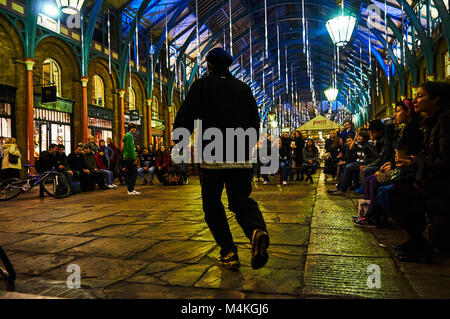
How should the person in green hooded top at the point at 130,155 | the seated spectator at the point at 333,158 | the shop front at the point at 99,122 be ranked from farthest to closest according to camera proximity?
the shop front at the point at 99,122
the seated spectator at the point at 333,158
the person in green hooded top at the point at 130,155

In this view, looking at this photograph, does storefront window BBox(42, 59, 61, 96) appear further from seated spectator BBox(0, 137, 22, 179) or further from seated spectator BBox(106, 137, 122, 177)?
seated spectator BBox(0, 137, 22, 179)

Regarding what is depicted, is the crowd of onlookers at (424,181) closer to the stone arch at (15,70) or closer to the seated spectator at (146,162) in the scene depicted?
the seated spectator at (146,162)

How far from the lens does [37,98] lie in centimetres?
1364

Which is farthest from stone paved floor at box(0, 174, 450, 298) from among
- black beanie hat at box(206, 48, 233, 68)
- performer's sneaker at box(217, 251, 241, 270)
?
black beanie hat at box(206, 48, 233, 68)

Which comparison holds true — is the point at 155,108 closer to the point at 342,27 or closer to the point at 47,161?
the point at 47,161

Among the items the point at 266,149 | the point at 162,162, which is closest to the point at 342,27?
the point at 266,149

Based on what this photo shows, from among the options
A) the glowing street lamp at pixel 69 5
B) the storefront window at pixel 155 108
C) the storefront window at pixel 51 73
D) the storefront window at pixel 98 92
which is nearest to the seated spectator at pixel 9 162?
the glowing street lamp at pixel 69 5

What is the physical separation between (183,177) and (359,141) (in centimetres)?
635

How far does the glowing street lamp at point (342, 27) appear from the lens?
8.41m

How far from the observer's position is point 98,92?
1747cm

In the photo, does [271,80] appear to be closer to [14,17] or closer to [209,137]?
[14,17]

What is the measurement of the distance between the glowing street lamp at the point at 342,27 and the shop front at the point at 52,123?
11949 mm

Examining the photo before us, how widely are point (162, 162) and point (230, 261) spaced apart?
8.91 metres

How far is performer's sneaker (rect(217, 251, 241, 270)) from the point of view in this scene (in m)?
2.42
